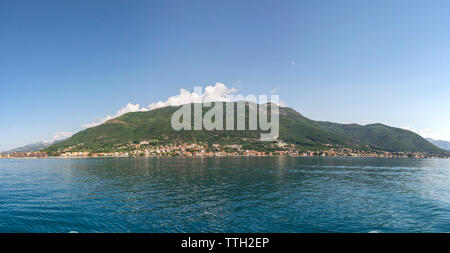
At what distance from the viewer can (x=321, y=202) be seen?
33.9 metres
